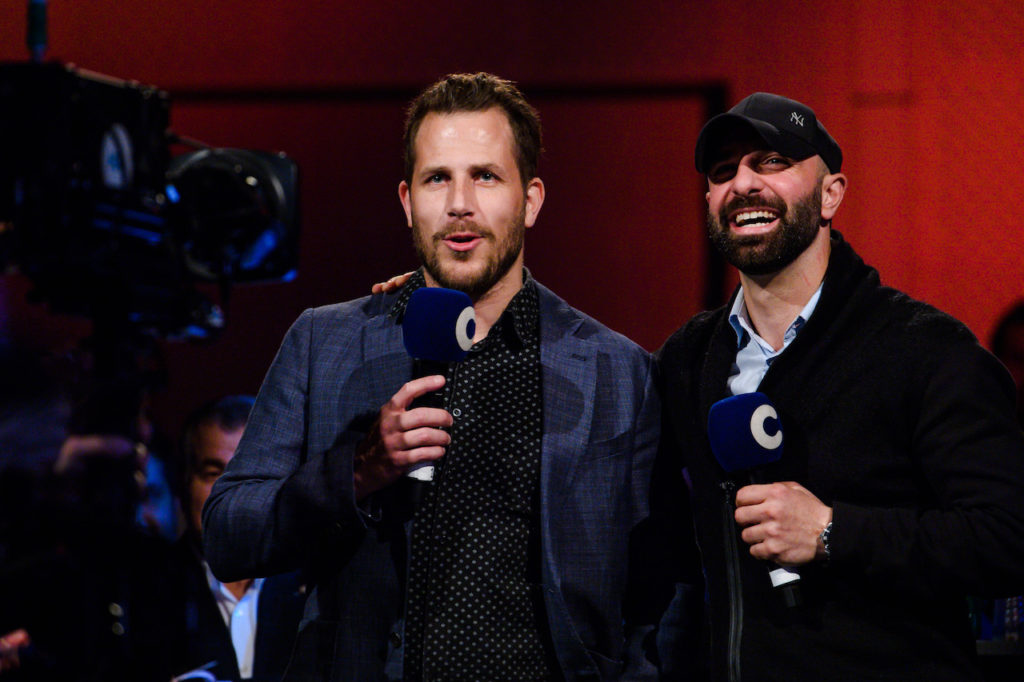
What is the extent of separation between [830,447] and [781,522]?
0.82 ft

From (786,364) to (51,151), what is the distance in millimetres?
2141

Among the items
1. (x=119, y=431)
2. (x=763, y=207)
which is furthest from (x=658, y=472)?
(x=119, y=431)

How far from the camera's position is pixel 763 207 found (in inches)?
87.5

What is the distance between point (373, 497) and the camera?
1.97m

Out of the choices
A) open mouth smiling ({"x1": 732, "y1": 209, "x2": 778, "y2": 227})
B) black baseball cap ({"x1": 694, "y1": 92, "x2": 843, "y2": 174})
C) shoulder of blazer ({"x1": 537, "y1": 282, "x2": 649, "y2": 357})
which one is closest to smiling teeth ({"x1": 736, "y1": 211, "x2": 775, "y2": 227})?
open mouth smiling ({"x1": 732, "y1": 209, "x2": 778, "y2": 227})

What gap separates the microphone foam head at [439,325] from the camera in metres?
1.80

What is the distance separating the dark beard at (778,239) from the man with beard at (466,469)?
307 mm

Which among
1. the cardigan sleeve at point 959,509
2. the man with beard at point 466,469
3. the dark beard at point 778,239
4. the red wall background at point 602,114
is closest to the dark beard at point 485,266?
the man with beard at point 466,469

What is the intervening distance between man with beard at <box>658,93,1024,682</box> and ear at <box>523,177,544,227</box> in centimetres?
35

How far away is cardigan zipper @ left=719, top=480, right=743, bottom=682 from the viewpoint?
81.0 inches

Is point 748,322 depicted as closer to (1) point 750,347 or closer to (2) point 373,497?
(1) point 750,347

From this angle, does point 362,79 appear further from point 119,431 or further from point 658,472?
point 658,472

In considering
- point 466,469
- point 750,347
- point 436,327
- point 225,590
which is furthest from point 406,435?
point 225,590

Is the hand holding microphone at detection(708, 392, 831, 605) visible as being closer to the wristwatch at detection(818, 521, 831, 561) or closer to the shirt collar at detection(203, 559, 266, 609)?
the wristwatch at detection(818, 521, 831, 561)
